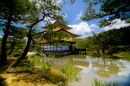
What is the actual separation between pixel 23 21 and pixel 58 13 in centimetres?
375

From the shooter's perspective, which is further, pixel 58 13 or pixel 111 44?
pixel 58 13

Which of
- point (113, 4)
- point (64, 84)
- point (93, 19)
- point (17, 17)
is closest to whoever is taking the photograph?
point (113, 4)

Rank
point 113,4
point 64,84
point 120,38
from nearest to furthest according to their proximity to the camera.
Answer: point 120,38 → point 113,4 → point 64,84

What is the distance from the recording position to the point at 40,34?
7809 mm

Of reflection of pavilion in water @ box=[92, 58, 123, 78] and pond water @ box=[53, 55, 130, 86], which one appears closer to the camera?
pond water @ box=[53, 55, 130, 86]

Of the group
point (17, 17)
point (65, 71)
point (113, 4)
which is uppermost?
point (17, 17)

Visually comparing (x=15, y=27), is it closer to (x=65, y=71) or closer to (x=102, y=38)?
(x=65, y=71)

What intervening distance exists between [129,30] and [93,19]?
1.69 m

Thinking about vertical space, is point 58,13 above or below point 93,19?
above

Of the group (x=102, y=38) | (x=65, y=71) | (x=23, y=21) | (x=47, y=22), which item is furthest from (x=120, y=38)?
(x=23, y=21)

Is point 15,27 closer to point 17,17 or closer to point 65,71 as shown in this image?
point 17,17

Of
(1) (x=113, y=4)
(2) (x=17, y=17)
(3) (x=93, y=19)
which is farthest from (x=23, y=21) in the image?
(1) (x=113, y=4)

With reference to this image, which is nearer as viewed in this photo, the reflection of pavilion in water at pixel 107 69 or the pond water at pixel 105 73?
the pond water at pixel 105 73

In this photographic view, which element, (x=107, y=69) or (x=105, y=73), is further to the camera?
(x=107, y=69)
